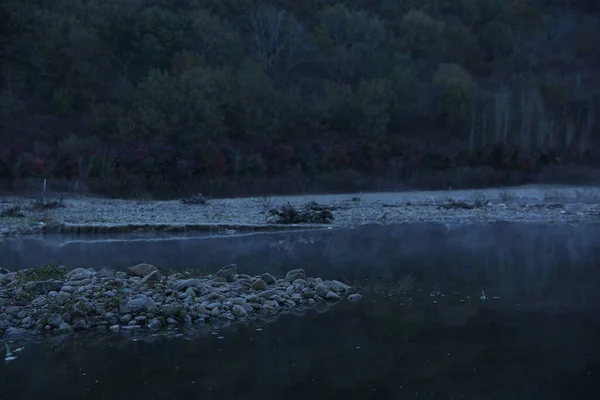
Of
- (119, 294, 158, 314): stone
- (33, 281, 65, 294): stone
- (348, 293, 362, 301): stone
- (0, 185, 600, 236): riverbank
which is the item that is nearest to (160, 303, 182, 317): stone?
(119, 294, 158, 314): stone

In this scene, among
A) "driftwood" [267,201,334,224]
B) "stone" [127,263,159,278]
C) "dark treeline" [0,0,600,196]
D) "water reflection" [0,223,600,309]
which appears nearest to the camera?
"stone" [127,263,159,278]

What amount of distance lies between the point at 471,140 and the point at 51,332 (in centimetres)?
4455

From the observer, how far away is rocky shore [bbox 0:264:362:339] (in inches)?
444

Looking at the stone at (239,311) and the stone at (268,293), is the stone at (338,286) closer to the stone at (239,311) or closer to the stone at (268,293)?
the stone at (268,293)

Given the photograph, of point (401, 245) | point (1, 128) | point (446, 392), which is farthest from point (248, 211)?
point (1, 128)

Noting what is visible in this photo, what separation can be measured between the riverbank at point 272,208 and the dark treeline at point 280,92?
5.62 meters

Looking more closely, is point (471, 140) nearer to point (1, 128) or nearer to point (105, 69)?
point (105, 69)

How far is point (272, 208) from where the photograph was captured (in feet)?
102

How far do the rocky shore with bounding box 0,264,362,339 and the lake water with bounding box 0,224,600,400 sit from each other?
0.44m

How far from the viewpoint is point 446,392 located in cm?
868

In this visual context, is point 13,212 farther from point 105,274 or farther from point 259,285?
point 259,285

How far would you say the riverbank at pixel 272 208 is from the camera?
985 inches

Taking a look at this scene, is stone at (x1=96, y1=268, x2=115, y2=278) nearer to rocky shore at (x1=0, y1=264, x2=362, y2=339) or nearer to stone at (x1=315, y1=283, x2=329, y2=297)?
rocky shore at (x1=0, y1=264, x2=362, y2=339)

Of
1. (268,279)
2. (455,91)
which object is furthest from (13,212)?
(455,91)
